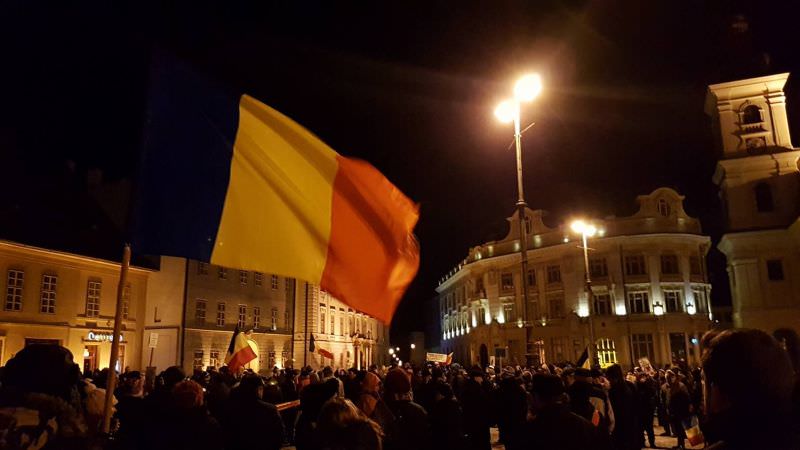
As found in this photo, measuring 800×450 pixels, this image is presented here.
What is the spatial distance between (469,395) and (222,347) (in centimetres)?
3534

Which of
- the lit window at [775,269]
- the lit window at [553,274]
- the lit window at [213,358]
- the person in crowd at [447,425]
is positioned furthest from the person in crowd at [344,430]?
the lit window at [553,274]

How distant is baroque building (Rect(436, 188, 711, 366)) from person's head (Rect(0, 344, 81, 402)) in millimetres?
52716

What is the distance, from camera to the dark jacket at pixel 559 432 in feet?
13.8

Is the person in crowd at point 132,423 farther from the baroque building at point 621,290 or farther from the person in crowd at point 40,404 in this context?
the baroque building at point 621,290

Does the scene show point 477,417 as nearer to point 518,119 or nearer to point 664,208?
point 518,119

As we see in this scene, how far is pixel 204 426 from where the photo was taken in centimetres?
524

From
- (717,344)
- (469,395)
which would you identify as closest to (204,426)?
(717,344)

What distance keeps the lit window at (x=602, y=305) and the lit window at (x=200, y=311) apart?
38.6 metres

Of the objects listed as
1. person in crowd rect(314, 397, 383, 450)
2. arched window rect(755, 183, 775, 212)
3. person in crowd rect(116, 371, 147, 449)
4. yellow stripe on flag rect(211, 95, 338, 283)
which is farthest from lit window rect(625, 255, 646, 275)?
person in crowd rect(314, 397, 383, 450)

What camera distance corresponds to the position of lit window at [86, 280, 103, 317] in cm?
3256

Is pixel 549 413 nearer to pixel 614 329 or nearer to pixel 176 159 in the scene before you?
pixel 176 159

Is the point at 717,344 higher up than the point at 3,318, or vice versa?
the point at 3,318

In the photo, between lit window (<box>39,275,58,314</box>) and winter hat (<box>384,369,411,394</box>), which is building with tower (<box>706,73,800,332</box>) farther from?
lit window (<box>39,275,58,314</box>)

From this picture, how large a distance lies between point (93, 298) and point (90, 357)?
3.16 m
